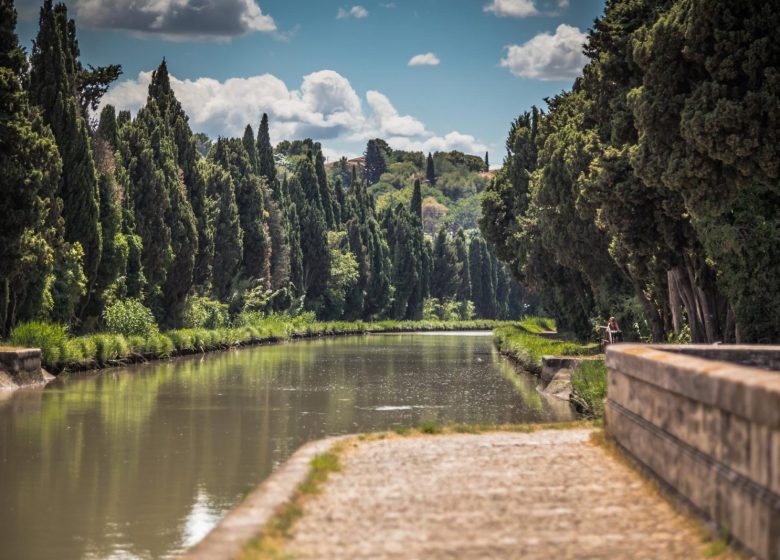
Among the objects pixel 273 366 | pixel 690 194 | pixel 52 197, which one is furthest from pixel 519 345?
pixel 690 194

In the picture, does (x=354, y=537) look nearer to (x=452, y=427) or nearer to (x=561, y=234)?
(x=452, y=427)

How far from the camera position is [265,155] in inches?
3174

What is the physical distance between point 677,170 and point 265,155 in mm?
60698

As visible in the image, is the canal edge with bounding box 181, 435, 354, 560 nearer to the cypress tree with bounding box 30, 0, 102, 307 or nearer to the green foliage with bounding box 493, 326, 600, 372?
the green foliage with bounding box 493, 326, 600, 372

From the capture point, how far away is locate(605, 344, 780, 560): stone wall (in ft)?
24.4

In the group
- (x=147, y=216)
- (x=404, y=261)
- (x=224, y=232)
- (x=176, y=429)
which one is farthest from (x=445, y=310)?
(x=176, y=429)

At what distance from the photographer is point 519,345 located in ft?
149

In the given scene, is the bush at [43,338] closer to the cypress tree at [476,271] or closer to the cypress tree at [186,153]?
the cypress tree at [186,153]

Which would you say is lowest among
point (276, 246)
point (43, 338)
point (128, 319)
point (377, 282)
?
point (43, 338)

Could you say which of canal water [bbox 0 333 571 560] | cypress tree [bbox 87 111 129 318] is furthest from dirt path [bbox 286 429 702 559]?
cypress tree [bbox 87 111 129 318]

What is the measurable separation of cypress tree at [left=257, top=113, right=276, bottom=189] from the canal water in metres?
37.0

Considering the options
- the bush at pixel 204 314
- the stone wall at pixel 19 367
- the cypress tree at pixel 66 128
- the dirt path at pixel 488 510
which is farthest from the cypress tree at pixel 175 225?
the dirt path at pixel 488 510

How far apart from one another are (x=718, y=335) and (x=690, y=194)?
9155 mm

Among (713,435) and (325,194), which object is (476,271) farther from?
(713,435)
